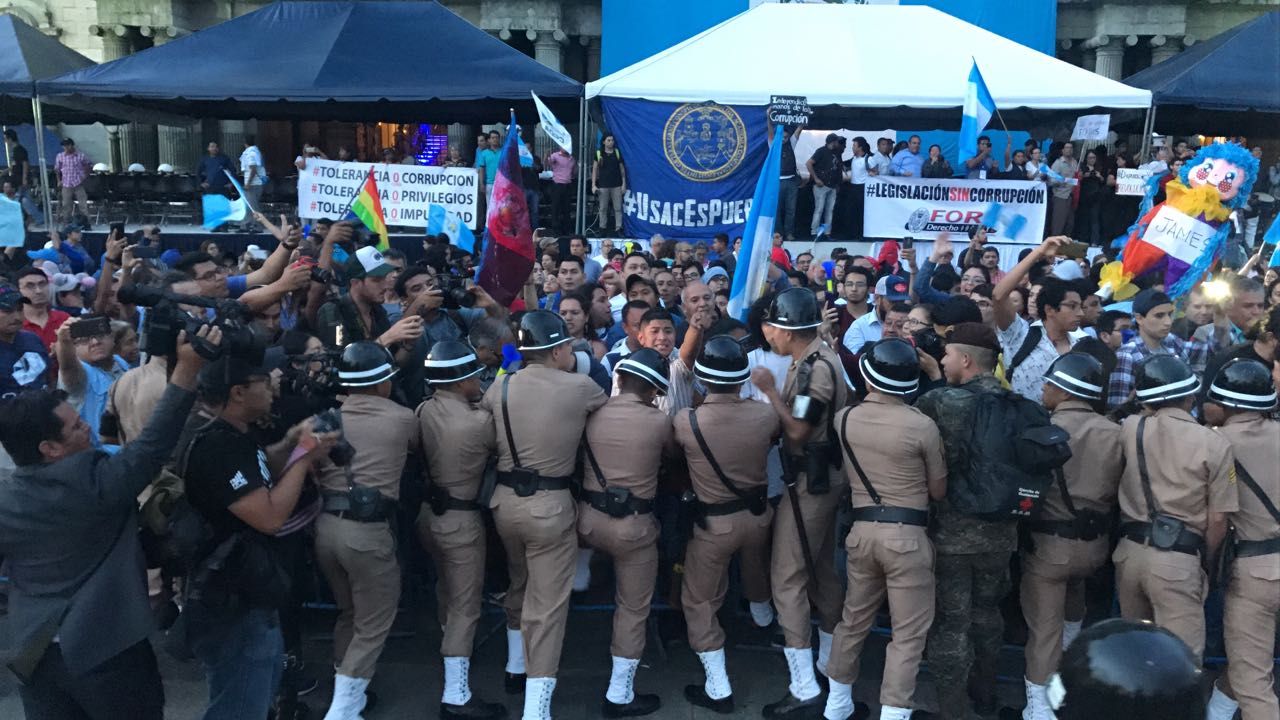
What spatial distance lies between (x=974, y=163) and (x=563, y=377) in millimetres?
13553

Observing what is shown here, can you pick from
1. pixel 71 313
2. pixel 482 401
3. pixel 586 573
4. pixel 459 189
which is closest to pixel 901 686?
pixel 586 573

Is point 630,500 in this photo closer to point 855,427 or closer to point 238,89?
point 855,427

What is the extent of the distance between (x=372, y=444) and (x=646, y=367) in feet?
4.50

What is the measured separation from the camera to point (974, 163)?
16.6 m

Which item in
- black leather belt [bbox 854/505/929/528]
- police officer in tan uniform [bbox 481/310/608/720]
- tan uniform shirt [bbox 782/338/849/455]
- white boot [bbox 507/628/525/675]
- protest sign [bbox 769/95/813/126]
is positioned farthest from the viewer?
protest sign [bbox 769/95/813/126]

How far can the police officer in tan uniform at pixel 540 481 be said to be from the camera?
484 centimetres

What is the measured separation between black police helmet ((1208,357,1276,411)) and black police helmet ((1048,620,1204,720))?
3474mm

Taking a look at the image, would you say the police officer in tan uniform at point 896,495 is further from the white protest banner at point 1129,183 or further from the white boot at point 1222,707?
the white protest banner at point 1129,183

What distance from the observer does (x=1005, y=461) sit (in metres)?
4.54

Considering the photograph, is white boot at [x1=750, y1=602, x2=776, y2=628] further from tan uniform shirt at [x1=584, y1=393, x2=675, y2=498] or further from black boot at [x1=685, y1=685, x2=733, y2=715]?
tan uniform shirt at [x1=584, y1=393, x2=675, y2=498]

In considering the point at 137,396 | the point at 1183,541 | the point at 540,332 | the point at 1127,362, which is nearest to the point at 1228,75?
the point at 1127,362

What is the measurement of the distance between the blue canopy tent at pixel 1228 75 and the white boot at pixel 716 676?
12.6 metres

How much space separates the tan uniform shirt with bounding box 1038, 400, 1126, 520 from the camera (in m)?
4.75

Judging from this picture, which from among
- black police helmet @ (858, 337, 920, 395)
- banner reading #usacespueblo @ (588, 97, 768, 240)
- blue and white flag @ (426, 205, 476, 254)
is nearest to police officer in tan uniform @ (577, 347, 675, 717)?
black police helmet @ (858, 337, 920, 395)
